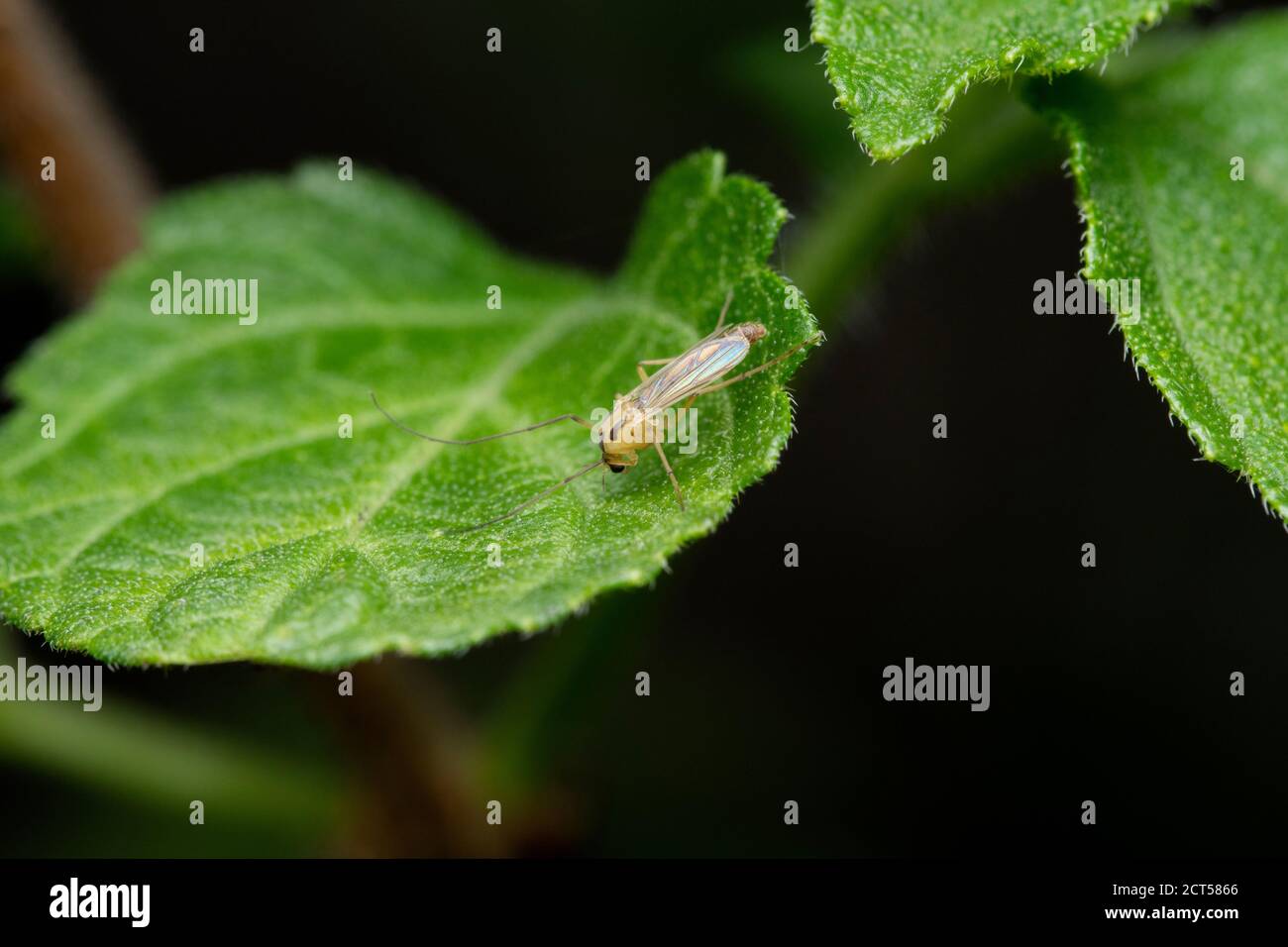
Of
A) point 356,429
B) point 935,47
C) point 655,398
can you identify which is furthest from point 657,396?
point 935,47

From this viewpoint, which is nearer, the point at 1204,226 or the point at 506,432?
the point at 1204,226

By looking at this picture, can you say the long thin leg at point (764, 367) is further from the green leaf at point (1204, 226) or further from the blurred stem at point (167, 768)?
the blurred stem at point (167, 768)

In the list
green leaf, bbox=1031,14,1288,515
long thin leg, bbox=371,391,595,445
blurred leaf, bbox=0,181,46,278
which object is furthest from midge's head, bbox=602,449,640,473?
blurred leaf, bbox=0,181,46,278

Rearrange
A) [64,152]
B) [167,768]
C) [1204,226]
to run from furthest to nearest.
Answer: [167,768]
[64,152]
[1204,226]

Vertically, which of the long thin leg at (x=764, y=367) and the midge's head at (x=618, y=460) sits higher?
the long thin leg at (x=764, y=367)

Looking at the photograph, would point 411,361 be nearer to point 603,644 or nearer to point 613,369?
point 613,369

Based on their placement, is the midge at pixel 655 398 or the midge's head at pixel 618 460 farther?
the midge's head at pixel 618 460

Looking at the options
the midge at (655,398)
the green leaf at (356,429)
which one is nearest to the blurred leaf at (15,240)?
the green leaf at (356,429)

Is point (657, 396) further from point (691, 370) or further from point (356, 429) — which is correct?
point (356, 429)
